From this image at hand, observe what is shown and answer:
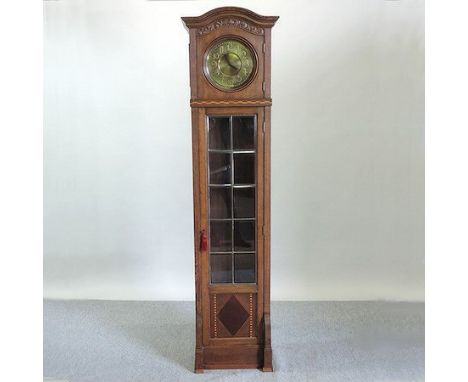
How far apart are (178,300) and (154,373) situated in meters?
1.56

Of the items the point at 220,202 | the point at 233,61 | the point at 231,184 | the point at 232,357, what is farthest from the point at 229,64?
the point at 232,357

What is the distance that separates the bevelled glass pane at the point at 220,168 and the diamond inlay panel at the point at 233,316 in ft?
2.76

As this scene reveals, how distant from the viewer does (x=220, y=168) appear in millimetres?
3498

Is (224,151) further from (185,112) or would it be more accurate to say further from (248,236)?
(185,112)

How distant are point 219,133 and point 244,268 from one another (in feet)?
3.01

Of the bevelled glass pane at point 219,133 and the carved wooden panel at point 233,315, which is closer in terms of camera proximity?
the bevelled glass pane at point 219,133

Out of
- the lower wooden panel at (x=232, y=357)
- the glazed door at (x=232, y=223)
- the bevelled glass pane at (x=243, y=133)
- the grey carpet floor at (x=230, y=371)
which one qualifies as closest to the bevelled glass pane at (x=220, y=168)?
the glazed door at (x=232, y=223)

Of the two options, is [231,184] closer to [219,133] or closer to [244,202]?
[244,202]

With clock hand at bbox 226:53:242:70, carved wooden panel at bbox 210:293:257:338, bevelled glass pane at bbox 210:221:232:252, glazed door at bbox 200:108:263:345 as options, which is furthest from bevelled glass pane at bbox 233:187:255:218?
clock hand at bbox 226:53:242:70

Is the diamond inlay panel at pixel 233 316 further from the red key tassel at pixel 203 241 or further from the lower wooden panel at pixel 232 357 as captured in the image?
the red key tassel at pixel 203 241

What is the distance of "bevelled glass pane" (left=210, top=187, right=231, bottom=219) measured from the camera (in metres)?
3.51

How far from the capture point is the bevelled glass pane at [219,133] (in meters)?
3.45

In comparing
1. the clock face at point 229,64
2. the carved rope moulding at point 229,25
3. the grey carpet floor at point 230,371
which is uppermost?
the carved rope moulding at point 229,25

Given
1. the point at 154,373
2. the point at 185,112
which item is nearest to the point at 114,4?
the point at 185,112
